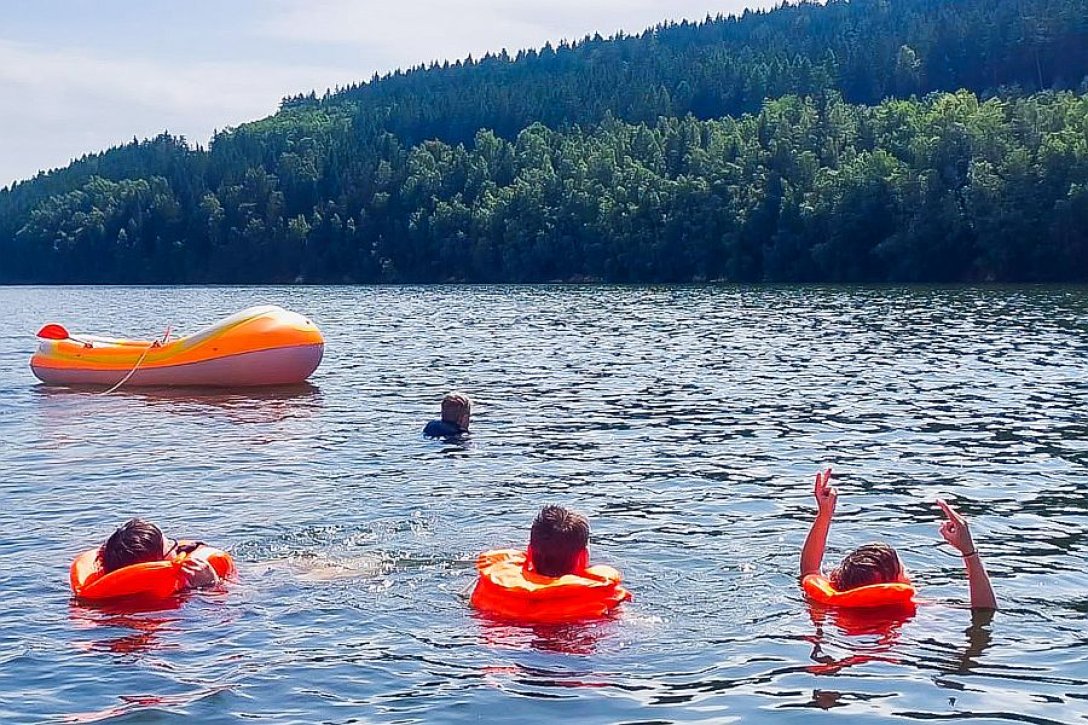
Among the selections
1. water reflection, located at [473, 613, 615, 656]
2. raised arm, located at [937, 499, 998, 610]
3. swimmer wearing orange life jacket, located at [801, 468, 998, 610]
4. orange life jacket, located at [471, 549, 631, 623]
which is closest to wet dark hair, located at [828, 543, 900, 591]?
swimmer wearing orange life jacket, located at [801, 468, 998, 610]

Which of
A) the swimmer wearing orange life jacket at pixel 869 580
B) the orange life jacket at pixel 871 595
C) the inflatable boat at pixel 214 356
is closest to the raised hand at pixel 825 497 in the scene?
the swimmer wearing orange life jacket at pixel 869 580

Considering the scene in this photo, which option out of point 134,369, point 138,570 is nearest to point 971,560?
point 138,570

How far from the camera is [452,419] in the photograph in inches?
661

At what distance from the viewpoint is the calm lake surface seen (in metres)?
7.50

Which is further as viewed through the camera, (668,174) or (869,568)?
(668,174)

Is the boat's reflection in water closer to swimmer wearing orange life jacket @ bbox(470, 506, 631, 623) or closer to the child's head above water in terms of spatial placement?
the child's head above water

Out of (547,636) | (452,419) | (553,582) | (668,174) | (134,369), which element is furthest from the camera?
(668,174)

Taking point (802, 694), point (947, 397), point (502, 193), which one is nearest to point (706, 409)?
point (947, 397)

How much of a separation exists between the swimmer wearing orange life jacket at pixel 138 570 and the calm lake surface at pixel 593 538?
189 millimetres

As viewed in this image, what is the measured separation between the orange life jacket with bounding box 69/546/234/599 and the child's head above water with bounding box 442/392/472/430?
7296 mm

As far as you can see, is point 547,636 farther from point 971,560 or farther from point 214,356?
point 214,356

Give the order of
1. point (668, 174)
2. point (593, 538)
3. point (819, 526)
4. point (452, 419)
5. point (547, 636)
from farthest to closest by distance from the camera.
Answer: point (668, 174) → point (452, 419) → point (593, 538) → point (819, 526) → point (547, 636)

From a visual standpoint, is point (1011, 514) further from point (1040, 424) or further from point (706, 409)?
point (706, 409)

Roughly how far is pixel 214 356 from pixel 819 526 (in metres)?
17.0
